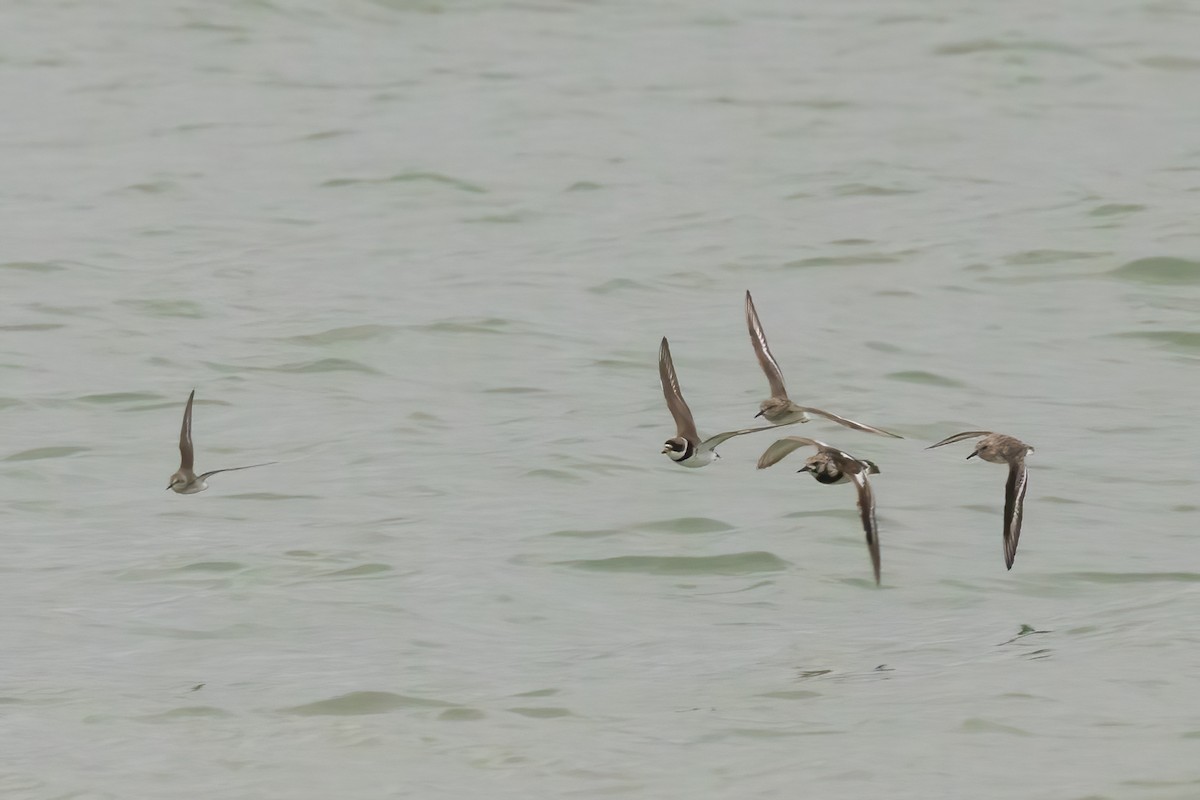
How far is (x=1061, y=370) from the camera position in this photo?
15.3 metres

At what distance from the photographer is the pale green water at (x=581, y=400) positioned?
870 cm

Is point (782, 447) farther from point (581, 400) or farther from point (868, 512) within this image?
point (581, 400)

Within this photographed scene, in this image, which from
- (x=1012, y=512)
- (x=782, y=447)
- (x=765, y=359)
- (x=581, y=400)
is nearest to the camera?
(x=1012, y=512)

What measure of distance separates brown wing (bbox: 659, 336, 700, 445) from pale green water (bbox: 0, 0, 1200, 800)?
3.02 feet

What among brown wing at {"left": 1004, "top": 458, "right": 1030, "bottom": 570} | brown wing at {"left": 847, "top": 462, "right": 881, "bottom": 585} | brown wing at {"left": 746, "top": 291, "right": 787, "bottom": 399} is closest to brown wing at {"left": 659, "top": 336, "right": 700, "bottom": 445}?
brown wing at {"left": 746, "top": 291, "right": 787, "bottom": 399}

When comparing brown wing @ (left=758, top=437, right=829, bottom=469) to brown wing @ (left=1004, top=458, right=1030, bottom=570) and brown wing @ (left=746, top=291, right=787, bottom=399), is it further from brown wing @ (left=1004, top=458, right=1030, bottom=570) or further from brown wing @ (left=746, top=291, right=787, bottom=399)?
brown wing @ (left=1004, top=458, right=1030, bottom=570)

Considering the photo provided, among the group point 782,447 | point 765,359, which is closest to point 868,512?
point 782,447

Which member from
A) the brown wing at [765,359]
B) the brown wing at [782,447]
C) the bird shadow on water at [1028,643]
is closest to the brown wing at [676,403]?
the brown wing at [782,447]

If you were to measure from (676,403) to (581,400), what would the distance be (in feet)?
13.6

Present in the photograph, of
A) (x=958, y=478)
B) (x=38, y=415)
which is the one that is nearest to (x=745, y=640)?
(x=958, y=478)

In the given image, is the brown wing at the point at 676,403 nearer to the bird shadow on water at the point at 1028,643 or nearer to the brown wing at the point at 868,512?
the brown wing at the point at 868,512

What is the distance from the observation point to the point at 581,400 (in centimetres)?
1459

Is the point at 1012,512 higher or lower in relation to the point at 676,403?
lower

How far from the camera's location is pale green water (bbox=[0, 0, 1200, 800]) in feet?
28.5
